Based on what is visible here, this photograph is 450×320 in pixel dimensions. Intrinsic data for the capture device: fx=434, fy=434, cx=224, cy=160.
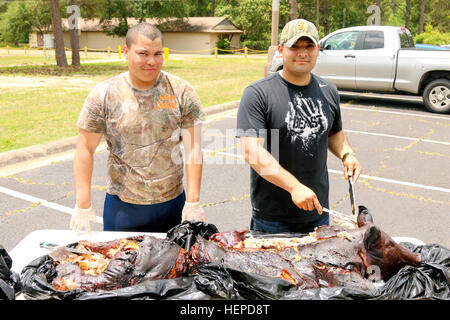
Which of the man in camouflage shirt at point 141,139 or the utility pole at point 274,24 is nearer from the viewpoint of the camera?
the man in camouflage shirt at point 141,139

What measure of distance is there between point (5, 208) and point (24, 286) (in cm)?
331

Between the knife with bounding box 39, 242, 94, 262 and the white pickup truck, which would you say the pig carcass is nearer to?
the knife with bounding box 39, 242, 94, 262

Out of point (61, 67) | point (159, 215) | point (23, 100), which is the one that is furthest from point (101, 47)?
point (159, 215)

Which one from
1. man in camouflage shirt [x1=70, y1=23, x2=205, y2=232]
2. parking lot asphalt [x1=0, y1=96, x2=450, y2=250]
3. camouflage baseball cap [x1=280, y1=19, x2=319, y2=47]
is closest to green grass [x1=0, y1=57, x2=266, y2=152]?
parking lot asphalt [x1=0, y1=96, x2=450, y2=250]

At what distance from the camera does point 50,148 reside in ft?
24.4

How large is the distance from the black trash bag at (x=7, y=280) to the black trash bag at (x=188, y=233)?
0.90 metres

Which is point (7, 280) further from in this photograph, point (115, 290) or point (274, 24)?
point (274, 24)

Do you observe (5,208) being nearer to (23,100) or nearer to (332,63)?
(23,100)

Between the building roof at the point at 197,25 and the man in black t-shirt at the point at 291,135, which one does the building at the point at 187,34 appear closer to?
the building roof at the point at 197,25

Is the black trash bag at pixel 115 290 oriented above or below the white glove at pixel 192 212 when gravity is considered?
below

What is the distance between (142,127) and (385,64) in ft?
34.6

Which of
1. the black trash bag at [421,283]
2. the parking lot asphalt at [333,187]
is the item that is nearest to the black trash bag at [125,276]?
the black trash bag at [421,283]

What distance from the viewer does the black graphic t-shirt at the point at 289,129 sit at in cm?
276

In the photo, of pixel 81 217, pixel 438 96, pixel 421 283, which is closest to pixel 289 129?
pixel 421 283
